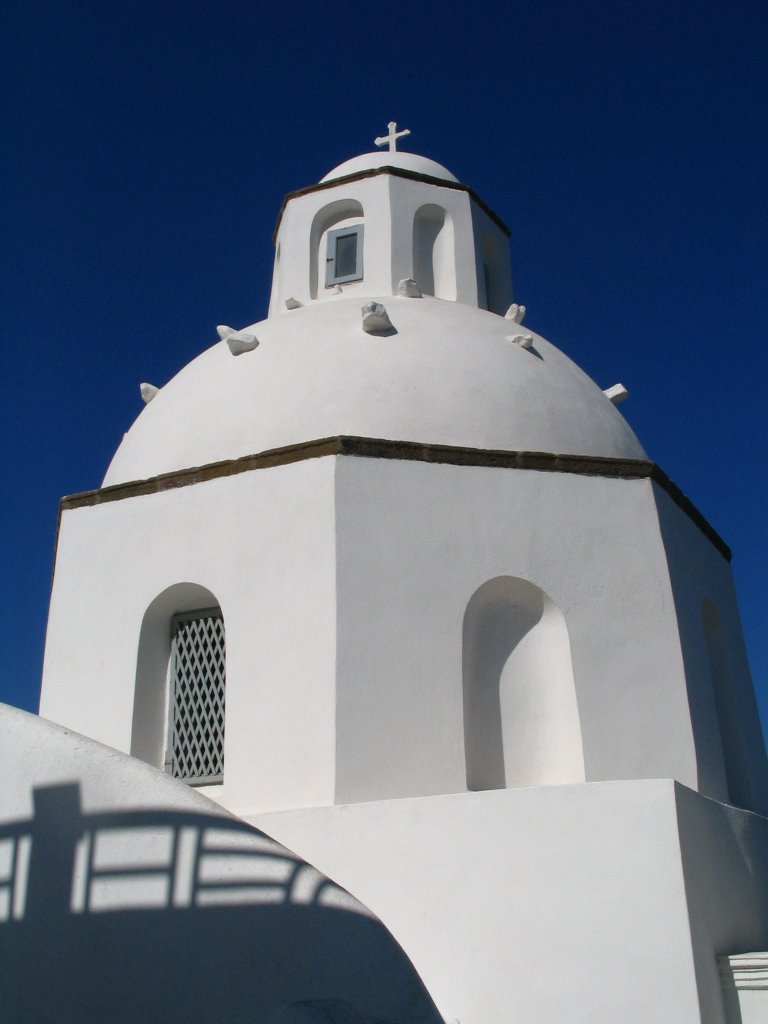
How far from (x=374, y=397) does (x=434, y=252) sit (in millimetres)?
3965

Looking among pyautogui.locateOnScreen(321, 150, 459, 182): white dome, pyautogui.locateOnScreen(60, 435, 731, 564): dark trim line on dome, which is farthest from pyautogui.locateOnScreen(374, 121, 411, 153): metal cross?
pyautogui.locateOnScreen(60, 435, 731, 564): dark trim line on dome

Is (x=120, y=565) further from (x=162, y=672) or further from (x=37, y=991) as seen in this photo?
(x=37, y=991)

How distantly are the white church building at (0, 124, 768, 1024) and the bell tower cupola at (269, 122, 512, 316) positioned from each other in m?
0.81

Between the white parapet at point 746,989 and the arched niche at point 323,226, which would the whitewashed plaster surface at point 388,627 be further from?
the arched niche at point 323,226

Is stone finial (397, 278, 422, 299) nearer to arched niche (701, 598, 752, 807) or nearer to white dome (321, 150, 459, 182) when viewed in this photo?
white dome (321, 150, 459, 182)

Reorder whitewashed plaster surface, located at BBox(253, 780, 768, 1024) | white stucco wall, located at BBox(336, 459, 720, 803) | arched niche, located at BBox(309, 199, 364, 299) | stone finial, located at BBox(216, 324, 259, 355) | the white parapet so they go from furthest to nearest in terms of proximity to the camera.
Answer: arched niche, located at BBox(309, 199, 364, 299) < stone finial, located at BBox(216, 324, 259, 355) < white stucco wall, located at BBox(336, 459, 720, 803) < the white parapet < whitewashed plaster surface, located at BBox(253, 780, 768, 1024)

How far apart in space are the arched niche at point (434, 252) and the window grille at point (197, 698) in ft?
A: 16.5

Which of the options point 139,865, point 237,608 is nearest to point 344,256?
point 237,608

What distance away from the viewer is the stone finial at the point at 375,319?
8.76 meters

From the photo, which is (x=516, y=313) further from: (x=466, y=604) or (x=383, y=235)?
(x=466, y=604)

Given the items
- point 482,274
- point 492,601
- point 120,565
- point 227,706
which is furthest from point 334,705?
point 482,274

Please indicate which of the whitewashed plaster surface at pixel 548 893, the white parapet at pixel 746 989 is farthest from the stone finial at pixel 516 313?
the white parapet at pixel 746 989

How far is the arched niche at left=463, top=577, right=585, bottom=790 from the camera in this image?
23.5 feet

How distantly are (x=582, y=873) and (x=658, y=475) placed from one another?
345 centimetres
